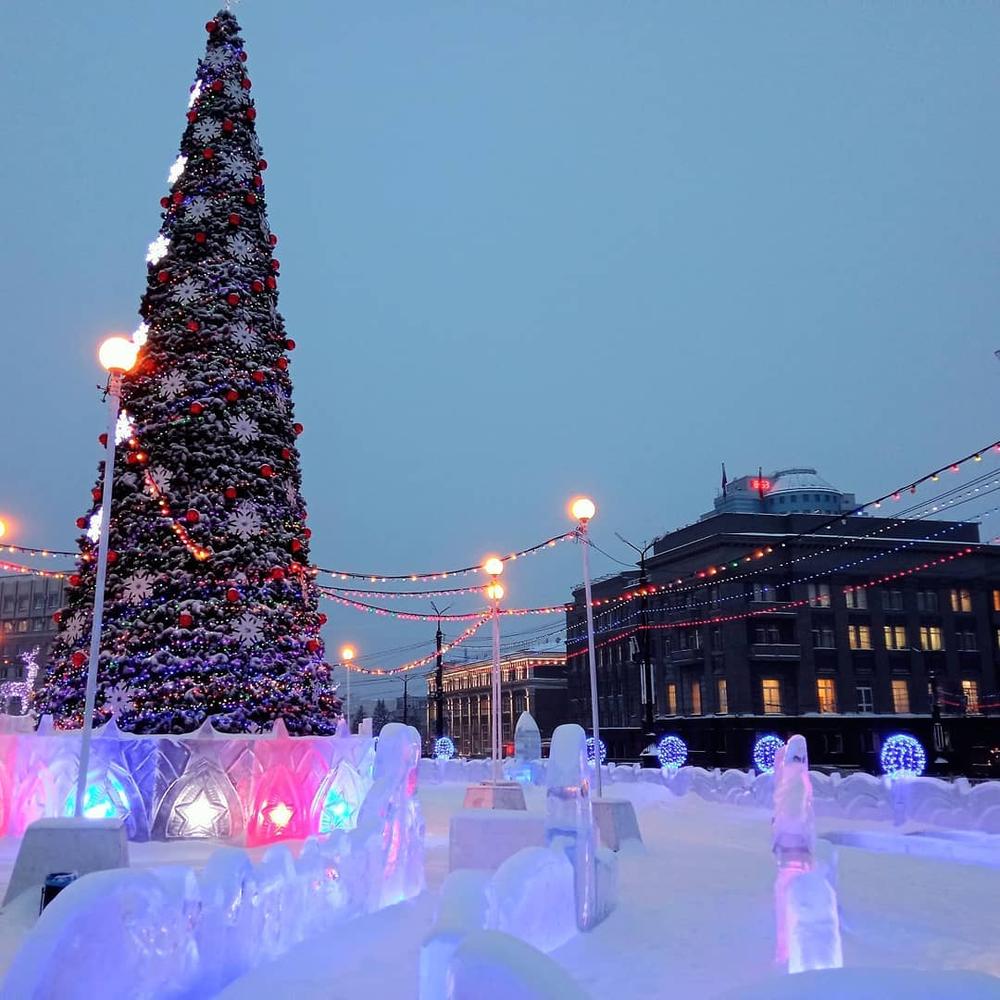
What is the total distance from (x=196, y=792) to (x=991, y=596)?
57575mm

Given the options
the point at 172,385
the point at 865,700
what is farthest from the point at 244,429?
the point at 865,700

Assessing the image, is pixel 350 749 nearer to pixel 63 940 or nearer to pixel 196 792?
pixel 196 792

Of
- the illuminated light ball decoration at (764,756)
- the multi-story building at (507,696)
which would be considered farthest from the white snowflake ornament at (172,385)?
the multi-story building at (507,696)

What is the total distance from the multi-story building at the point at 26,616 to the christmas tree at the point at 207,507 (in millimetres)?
75239

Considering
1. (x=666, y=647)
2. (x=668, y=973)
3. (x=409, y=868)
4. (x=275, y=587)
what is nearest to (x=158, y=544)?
(x=275, y=587)

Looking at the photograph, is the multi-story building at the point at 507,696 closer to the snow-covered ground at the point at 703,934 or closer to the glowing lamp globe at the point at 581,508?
the glowing lamp globe at the point at 581,508

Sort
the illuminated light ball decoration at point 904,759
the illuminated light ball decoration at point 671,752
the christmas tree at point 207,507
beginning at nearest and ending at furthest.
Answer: the christmas tree at point 207,507 → the illuminated light ball decoration at point 904,759 → the illuminated light ball decoration at point 671,752

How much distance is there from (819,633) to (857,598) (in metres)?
3.49

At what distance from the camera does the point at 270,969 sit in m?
5.85

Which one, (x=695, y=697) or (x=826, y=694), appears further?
(x=695, y=697)

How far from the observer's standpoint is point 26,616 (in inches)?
3275

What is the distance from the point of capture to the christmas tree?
12914mm

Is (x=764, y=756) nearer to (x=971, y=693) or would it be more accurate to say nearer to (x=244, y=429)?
(x=244, y=429)

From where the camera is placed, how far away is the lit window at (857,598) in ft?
177
